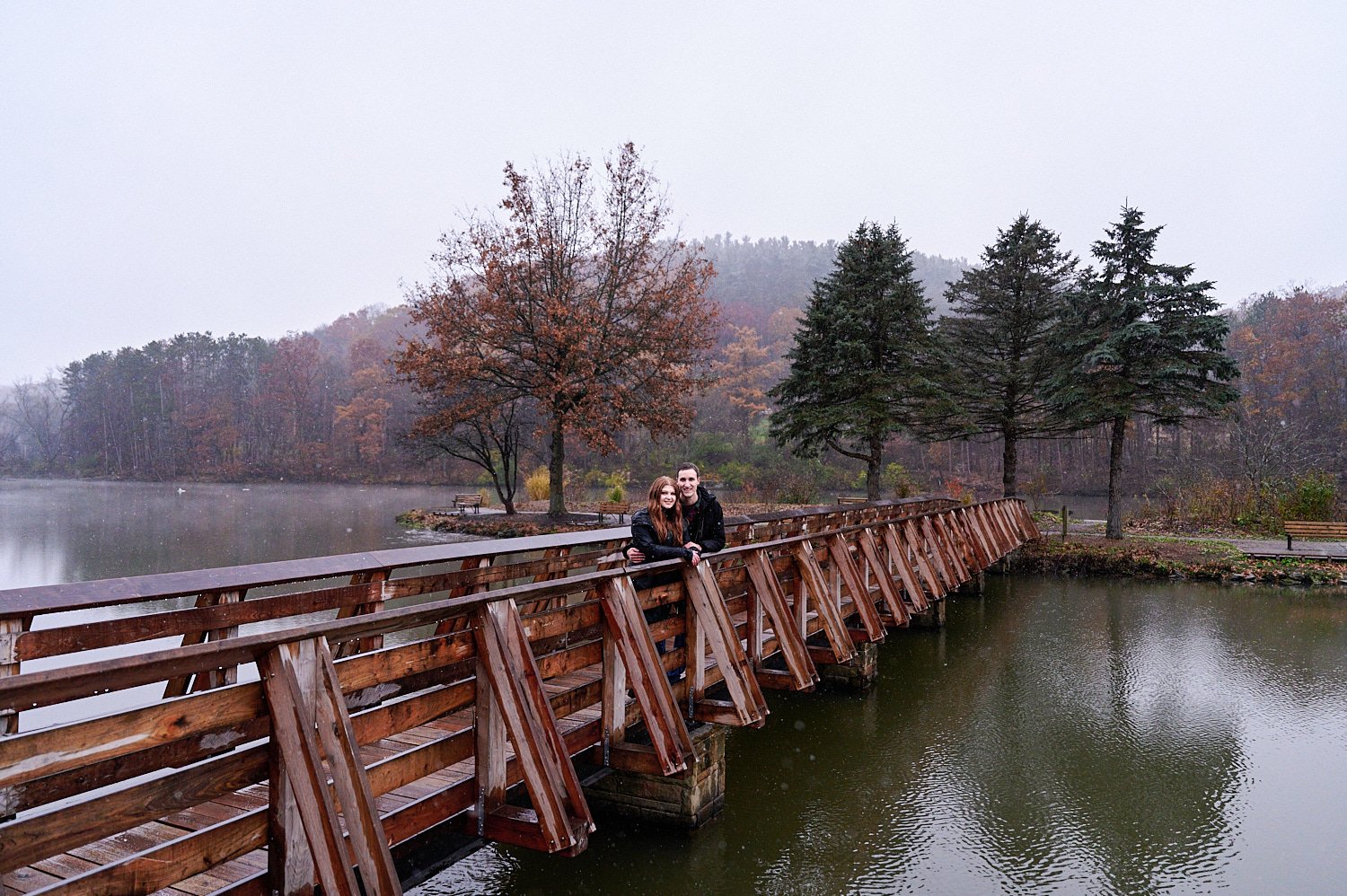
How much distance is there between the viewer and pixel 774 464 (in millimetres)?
46469

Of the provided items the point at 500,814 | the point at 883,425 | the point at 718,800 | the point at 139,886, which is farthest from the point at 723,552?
the point at 883,425

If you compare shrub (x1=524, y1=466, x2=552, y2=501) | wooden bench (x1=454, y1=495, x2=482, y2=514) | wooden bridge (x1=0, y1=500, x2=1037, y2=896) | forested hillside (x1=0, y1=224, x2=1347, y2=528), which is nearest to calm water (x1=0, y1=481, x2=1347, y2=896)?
wooden bridge (x1=0, y1=500, x2=1037, y2=896)

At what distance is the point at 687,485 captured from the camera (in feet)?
20.9

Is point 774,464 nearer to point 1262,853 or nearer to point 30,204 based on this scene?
point 1262,853

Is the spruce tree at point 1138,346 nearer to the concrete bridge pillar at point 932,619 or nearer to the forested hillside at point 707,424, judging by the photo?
the forested hillside at point 707,424

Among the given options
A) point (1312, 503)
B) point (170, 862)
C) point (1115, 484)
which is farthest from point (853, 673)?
point (1312, 503)

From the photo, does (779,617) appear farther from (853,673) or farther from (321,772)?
(321,772)

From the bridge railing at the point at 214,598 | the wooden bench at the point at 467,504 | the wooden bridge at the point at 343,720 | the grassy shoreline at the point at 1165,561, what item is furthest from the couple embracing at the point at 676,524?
the wooden bench at the point at 467,504

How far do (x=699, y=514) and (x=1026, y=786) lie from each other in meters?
3.68

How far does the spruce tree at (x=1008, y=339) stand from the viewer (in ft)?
88.8

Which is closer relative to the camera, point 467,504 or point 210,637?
point 210,637

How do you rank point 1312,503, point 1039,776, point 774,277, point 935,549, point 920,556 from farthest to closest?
point 774,277, point 1312,503, point 935,549, point 920,556, point 1039,776

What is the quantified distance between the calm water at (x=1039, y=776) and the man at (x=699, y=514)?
2084mm

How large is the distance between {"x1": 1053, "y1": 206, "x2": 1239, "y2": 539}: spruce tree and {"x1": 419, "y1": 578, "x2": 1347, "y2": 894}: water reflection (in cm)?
1242
